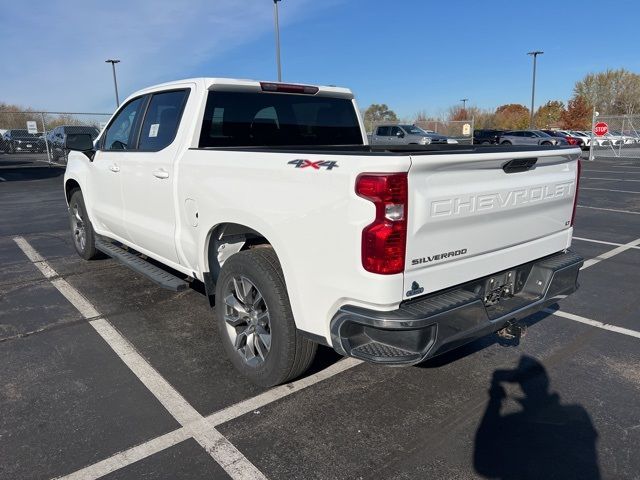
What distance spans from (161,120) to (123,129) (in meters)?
0.94

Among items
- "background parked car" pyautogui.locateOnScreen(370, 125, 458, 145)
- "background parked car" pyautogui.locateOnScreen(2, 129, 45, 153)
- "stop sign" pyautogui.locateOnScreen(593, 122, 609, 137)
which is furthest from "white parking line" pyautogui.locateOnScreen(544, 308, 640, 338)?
"background parked car" pyautogui.locateOnScreen(2, 129, 45, 153)

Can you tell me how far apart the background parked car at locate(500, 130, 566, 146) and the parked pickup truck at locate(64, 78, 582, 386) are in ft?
103

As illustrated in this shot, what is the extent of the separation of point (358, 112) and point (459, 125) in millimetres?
41318

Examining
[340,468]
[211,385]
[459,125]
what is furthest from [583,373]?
[459,125]

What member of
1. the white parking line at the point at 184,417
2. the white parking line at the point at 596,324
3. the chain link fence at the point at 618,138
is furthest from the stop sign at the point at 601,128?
the white parking line at the point at 184,417

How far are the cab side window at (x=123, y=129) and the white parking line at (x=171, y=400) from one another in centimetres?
162

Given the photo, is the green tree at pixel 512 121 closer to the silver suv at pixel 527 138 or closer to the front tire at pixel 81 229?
the silver suv at pixel 527 138

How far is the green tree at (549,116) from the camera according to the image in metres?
66.1

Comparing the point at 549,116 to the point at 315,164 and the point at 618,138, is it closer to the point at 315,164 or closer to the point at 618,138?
the point at 618,138

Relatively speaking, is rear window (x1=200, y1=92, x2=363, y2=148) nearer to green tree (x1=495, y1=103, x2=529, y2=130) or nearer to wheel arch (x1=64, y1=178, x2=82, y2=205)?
wheel arch (x1=64, y1=178, x2=82, y2=205)

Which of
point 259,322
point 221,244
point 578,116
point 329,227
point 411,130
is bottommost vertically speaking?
point 259,322

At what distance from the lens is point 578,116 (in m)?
64.1

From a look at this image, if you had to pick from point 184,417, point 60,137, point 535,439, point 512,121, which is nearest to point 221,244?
point 184,417

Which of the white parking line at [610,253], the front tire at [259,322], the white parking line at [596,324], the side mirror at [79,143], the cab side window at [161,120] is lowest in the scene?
the white parking line at [596,324]
